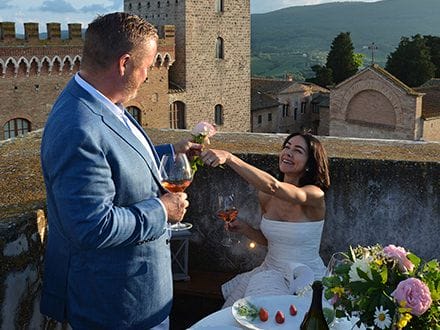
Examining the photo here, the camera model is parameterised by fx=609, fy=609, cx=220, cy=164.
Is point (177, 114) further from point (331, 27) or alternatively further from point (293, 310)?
point (331, 27)

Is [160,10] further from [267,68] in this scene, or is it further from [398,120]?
[267,68]

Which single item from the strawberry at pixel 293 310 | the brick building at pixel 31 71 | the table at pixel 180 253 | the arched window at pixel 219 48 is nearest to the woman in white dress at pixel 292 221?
the table at pixel 180 253

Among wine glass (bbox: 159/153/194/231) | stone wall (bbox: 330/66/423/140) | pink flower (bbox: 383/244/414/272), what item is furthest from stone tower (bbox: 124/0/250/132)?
pink flower (bbox: 383/244/414/272)

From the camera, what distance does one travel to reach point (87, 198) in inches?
78.5

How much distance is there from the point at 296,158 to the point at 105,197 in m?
1.60

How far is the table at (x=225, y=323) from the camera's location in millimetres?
2361

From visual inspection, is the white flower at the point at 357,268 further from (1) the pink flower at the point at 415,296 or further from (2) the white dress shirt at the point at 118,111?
(2) the white dress shirt at the point at 118,111

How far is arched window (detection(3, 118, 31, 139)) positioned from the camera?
69.2 feet

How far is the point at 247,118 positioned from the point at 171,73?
5.13 m

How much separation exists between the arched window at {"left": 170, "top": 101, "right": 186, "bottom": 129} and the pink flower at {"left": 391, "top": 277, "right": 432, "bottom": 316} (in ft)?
83.5

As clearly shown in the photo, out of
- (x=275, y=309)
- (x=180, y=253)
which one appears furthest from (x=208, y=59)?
(x=275, y=309)

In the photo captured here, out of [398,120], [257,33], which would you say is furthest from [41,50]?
[257,33]

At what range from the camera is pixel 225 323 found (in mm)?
2451

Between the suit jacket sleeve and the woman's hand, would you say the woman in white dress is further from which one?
the suit jacket sleeve
